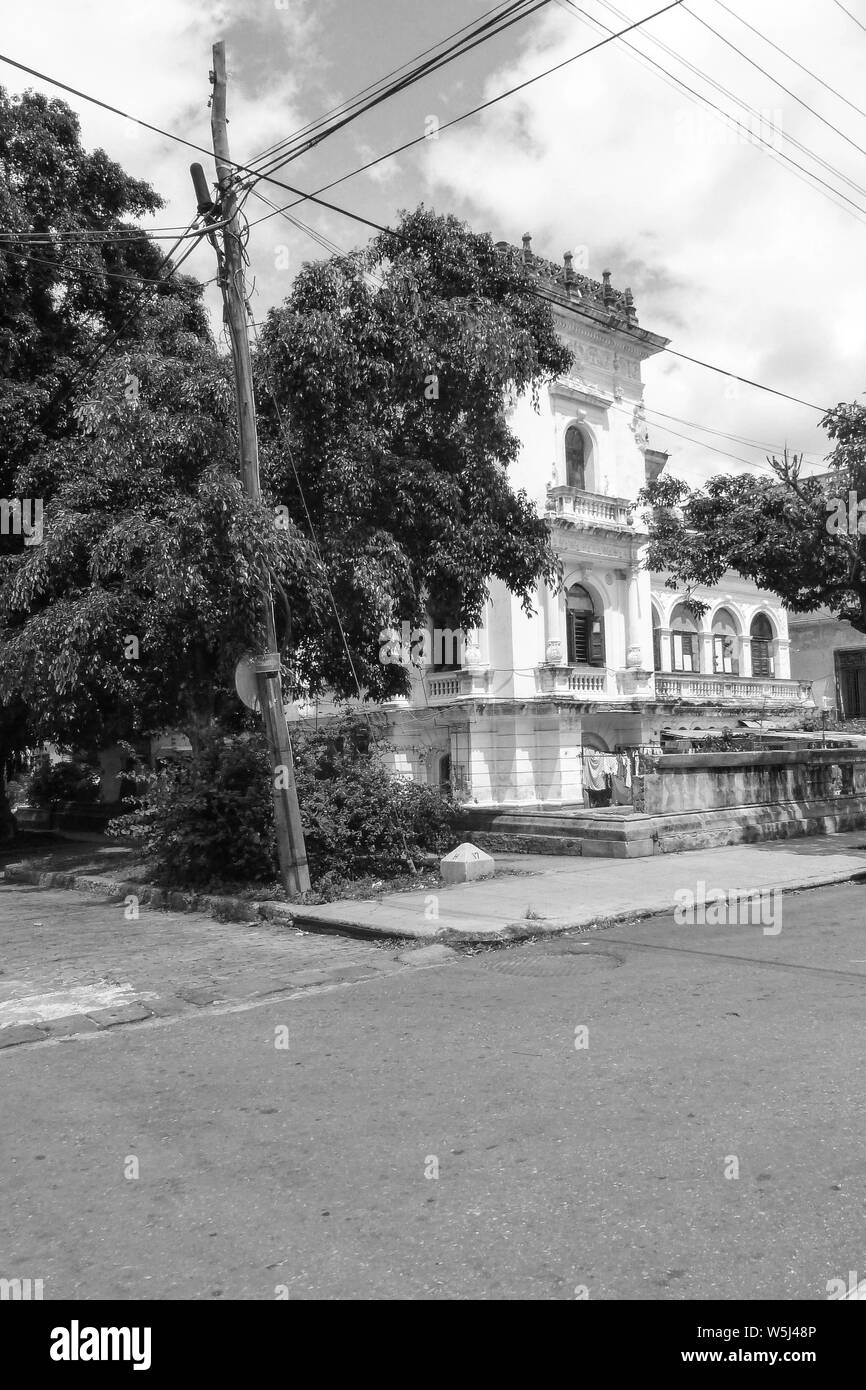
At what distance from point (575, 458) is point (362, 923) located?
26.0m

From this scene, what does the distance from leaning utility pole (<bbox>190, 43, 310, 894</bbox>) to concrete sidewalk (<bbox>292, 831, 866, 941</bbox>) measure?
1046 mm

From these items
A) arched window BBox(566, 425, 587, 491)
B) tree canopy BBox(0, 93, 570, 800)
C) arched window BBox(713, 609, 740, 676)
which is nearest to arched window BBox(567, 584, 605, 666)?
arched window BBox(566, 425, 587, 491)

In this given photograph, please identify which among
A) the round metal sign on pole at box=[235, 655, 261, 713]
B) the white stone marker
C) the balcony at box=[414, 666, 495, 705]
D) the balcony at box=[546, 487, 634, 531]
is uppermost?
the balcony at box=[546, 487, 634, 531]

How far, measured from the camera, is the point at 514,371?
14.9 meters

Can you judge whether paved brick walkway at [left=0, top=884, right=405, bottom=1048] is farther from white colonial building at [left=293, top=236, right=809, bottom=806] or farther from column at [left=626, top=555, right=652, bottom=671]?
column at [left=626, top=555, right=652, bottom=671]

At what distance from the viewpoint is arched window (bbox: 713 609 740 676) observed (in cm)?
4134

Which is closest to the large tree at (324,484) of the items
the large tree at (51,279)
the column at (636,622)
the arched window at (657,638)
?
the large tree at (51,279)

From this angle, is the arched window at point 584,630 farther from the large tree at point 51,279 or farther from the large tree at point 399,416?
the large tree at point 399,416

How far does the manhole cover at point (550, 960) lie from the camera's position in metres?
8.53

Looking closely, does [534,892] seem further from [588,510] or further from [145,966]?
[588,510]

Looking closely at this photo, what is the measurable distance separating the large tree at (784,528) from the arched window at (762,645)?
965 inches

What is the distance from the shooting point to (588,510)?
110ft
